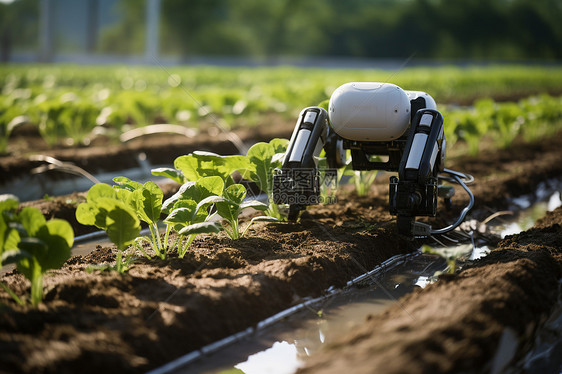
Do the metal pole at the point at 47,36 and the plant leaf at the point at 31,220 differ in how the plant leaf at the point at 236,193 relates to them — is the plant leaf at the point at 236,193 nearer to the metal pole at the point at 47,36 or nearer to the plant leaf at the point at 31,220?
the plant leaf at the point at 31,220

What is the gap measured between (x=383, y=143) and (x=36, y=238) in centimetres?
200

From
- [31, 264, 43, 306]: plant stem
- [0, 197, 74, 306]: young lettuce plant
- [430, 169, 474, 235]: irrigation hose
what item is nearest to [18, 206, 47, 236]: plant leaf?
[0, 197, 74, 306]: young lettuce plant

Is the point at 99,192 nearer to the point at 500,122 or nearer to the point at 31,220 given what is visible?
the point at 31,220

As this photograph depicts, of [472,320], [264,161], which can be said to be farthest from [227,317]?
[264,161]

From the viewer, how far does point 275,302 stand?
8.38 ft

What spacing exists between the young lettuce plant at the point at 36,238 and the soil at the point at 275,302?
131 mm

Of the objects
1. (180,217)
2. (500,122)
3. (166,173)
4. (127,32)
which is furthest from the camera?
(127,32)

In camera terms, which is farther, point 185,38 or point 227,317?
point 185,38

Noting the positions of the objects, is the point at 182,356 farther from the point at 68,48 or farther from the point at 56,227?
the point at 68,48

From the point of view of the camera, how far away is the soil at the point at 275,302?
181 cm

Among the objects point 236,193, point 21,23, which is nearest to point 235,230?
point 236,193

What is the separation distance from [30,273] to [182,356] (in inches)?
27.5

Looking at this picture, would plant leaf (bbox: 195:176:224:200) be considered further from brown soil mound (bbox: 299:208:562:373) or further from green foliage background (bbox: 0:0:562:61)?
green foliage background (bbox: 0:0:562:61)

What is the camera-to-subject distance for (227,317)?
2332mm
